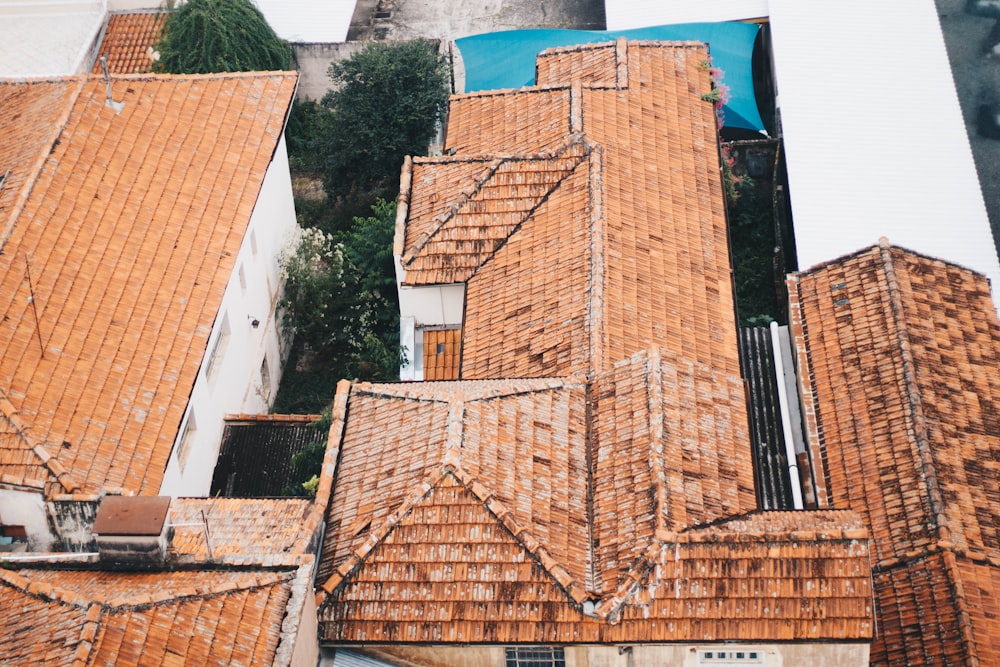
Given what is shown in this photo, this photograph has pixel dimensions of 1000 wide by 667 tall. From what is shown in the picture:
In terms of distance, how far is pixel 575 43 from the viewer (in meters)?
47.3

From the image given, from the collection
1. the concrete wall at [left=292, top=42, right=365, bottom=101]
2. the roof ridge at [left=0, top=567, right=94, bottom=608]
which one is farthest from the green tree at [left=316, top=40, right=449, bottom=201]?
the roof ridge at [left=0, top=567, right=94, bottom=608]

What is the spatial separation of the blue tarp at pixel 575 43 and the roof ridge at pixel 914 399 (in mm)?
11863

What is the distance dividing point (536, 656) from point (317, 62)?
29.9 meters

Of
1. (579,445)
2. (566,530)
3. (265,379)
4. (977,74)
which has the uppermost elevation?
(977,74)

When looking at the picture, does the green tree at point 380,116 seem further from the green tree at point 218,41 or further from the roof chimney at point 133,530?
the roof chimney at point 133,530

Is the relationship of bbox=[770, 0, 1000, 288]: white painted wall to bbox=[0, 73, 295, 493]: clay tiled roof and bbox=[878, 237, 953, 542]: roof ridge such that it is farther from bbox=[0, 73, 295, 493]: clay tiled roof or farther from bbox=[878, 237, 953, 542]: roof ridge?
bbox=[0, 73, 295, 493]: clay tiled roof

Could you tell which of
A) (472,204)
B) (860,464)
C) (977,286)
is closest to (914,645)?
(860,464)

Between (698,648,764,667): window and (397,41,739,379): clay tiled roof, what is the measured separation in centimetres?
735

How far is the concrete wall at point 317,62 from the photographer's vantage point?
49.4m

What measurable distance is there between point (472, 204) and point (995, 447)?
14.0 m

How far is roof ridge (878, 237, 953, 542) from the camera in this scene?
29.3m

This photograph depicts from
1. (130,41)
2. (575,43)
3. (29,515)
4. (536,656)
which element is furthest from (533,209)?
(130,41)

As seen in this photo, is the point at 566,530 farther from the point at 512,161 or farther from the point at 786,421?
the point at 512,161

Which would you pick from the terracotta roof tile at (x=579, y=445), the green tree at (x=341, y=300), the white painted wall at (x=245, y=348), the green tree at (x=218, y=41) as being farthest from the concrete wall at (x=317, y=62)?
the terracotta roof tile at (x=579, y=445)
